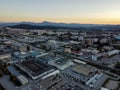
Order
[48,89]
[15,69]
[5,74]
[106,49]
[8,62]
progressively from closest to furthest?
[48,89], [5,74], [15,69], [8,62], [106,49]

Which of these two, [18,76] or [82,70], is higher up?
[82,70]

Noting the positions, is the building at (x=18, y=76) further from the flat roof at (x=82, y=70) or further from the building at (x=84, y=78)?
the flat roof at (x=82, y=70)

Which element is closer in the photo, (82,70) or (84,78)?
(84,78)

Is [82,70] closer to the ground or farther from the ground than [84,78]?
farther from the ground

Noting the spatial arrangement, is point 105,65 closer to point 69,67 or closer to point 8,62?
point 69,67

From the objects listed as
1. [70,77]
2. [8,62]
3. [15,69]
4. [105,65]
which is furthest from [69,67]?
[8,62]

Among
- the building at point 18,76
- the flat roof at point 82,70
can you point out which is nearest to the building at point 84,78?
the flat roof at point 82,70

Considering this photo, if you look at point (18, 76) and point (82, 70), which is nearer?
point (18, 76)

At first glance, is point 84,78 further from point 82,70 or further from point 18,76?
point 18,76

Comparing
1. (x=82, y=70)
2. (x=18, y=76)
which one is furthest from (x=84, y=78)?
(x=18, y=76)

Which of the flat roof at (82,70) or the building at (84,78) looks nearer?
the building at (84,78)

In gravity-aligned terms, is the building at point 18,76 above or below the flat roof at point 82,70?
below
